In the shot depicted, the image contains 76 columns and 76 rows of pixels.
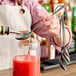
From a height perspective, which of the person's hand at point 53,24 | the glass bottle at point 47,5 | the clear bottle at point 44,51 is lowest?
the clear bottle at point 44,51

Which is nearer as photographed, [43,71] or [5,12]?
[43,71]

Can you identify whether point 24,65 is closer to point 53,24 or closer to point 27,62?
point 27,62

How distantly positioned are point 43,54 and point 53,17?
2.10 feet

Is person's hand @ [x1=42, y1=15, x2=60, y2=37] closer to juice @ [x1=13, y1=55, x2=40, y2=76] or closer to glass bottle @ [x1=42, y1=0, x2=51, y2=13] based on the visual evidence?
juice @ [x1=13, y1=55, x2=40, y2=76]

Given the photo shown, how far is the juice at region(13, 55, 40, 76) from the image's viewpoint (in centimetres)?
88

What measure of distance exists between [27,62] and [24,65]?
0.02 metres

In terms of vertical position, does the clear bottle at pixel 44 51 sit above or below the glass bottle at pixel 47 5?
below

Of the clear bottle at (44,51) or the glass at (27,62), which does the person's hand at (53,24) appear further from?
the clear bottle at (44,51)

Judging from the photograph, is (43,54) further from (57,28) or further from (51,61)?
(57,28)

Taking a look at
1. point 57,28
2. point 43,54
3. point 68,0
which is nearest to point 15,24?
point 57,28

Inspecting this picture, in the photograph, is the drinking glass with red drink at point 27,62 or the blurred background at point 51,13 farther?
the blurred background at point 51,13

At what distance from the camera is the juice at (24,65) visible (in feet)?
2.88

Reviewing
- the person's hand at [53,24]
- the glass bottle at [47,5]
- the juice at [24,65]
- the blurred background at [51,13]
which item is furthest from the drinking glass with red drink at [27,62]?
the glass bottle at [47,5]

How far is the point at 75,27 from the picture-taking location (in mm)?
2199
